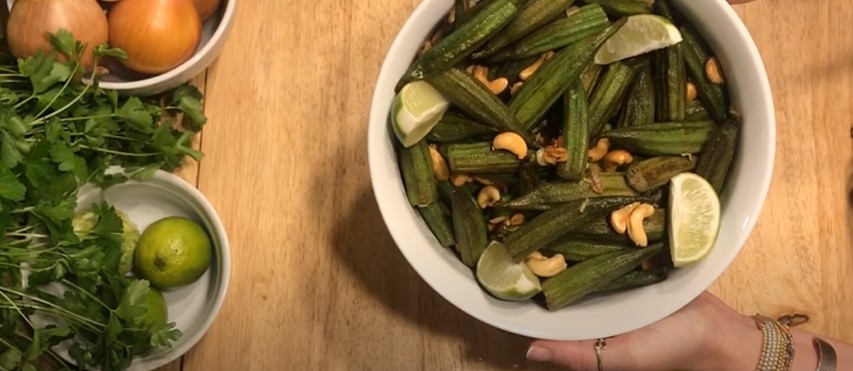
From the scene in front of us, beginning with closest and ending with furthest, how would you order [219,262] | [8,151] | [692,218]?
1. [692,218]
2. [8,151]
3. [219,262]

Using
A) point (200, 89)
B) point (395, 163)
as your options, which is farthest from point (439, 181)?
point (200, 89)

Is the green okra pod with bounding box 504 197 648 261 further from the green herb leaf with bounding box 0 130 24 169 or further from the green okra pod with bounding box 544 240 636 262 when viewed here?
the green herb leaf with bounding box 0 130 24 169

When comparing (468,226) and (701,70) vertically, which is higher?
(701,70)

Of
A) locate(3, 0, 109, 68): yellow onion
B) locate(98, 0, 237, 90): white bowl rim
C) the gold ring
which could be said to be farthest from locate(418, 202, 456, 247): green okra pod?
locate(3, 0, 109, 68): yellow onion

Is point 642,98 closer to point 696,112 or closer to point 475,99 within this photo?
point 696,112

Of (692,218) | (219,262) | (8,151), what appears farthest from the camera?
(219,262)

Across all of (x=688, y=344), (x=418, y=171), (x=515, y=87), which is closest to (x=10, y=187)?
(x=418, y=171)

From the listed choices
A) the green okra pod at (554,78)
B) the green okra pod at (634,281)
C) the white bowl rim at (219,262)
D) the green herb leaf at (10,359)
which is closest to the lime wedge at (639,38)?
the green okra pod at (554,78)

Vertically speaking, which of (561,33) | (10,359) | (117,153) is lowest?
(10,359)
